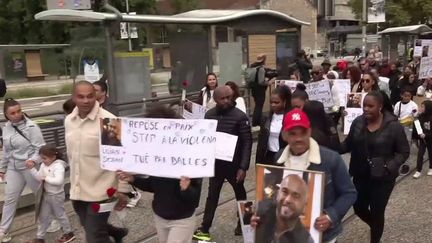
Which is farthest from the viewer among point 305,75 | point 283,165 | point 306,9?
point 306,9

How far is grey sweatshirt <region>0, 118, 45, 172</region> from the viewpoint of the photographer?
5648 millimetres

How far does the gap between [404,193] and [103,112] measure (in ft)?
15.4

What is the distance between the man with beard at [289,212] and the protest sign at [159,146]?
2.04 ft

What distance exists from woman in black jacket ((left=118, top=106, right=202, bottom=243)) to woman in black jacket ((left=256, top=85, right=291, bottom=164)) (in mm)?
1766

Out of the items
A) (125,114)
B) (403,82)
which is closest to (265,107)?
(403,82)

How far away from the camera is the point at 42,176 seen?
212 inches

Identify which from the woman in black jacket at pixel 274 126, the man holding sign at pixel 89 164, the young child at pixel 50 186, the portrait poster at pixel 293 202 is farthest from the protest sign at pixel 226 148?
the portrait poster at pixel 293 202

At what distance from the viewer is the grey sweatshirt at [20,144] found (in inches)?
222

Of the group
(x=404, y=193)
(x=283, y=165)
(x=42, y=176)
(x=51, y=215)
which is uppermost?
(x=283, y=165)

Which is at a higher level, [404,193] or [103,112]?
[103,112]

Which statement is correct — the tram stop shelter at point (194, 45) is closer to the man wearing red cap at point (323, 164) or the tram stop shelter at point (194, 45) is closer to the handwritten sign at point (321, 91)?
the handwritten sign at point (321, 91)

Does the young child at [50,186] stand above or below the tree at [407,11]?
below

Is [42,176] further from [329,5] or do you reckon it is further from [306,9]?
[329,5]

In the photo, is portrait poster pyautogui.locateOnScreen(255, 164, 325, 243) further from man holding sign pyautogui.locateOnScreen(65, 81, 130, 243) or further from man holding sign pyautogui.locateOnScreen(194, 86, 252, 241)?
man holding sign pyautogui.locateOnScreen(194, 86, 252, 241)
